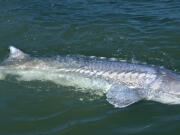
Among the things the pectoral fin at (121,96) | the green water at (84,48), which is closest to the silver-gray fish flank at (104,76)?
the pectoral fin at (121,96)

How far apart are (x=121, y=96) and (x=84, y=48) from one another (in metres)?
3.48

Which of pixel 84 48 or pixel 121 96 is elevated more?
pixel 84 48

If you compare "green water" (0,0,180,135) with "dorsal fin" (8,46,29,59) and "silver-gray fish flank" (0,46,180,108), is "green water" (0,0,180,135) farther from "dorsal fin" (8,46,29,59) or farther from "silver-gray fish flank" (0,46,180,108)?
"dorsal fin" (8,46,29,59)

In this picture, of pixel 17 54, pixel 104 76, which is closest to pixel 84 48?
pixel 17 54

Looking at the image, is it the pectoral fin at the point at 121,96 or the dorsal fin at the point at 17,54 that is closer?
the pectoral fin at the point at 121,96

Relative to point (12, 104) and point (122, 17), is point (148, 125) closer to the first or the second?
point (12, 104)

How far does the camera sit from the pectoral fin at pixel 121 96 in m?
7.55

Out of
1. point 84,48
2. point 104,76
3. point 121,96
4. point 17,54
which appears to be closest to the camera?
point 121,96

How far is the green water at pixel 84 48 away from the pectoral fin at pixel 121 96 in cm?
15

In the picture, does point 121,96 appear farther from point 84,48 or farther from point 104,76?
point 84,48

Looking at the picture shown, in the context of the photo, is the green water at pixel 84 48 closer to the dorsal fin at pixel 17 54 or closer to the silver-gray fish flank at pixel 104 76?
the silver-gray fish flank at pixel 104 76

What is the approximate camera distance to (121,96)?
7711 mm

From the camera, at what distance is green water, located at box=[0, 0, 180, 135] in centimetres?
711

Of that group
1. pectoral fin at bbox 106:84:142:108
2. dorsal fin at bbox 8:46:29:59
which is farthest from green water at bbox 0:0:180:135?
dorsal fin at bbox 8:46:29:59
